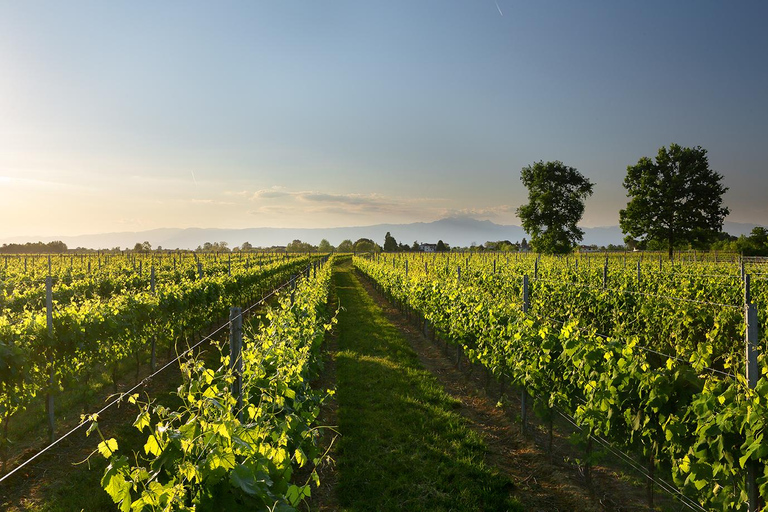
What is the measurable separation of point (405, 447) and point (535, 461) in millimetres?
1672

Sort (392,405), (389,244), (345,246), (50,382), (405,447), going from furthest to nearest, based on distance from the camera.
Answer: (345,246) → (389,244) → (392,405) → (50,382) → (405,447)

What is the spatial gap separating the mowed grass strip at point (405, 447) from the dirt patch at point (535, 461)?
0.26 metres

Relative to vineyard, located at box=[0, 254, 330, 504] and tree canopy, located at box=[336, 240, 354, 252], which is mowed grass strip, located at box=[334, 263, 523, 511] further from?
tree canopy, located at box=[336, 240, 354, 252]

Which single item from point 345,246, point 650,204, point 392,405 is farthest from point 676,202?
point 345,246

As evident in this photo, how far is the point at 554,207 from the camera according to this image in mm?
45125

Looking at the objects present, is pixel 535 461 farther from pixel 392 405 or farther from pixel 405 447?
pixel 392 405

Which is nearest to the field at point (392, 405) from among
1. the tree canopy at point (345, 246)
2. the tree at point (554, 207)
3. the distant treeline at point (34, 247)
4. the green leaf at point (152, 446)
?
the green leaf at point (152, 446)

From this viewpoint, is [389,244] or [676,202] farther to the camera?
[389,244]

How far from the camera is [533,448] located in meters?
5.68

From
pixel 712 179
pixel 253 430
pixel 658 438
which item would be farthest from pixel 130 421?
pixel 712 179

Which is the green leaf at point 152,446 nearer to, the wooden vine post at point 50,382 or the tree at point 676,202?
the wooden vine post at point 50,382

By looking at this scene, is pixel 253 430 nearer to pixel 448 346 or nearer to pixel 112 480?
pixel 112 480

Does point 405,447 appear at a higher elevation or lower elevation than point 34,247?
lower

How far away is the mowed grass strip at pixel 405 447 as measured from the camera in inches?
180
